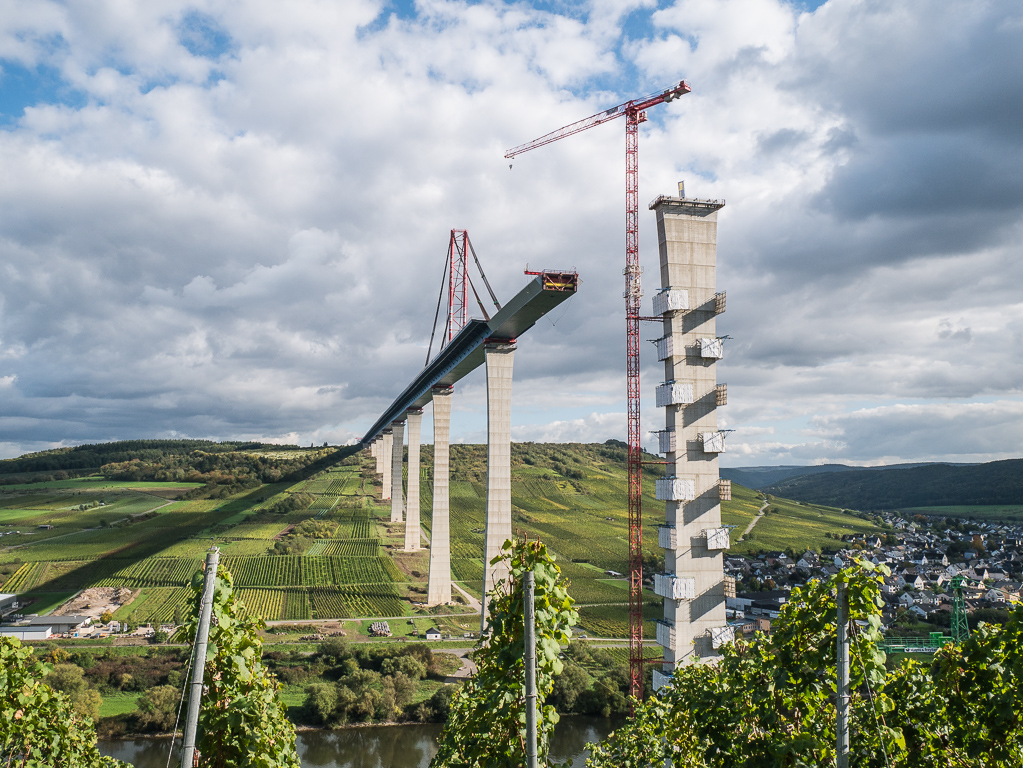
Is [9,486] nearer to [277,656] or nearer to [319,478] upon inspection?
[319,478]

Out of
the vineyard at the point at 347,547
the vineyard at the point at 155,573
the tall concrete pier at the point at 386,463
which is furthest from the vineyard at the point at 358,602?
the tall concrete pier at the point at 386,463

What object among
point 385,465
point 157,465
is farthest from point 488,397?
point 157,465

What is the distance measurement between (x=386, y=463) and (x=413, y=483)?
6478 centimetres

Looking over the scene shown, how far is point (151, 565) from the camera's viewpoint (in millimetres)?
90438

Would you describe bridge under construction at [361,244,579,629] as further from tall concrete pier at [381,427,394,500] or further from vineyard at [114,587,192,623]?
tall concrete pier at [381,427,394,500]

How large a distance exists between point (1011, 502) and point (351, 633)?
224 metres

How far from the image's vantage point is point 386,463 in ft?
517

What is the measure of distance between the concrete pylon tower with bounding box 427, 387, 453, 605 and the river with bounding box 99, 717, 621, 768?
79.3 ft

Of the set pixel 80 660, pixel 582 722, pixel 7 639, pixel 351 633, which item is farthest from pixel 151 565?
pixel 7 639

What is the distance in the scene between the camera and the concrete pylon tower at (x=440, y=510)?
70688 millimetres

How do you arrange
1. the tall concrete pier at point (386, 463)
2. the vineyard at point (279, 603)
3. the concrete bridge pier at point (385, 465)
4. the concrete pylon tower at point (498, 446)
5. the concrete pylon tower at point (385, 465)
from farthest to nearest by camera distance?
the concrete bridge pier at point (385, 465), the concrete pylon tower at point (385, 465), the tall concrete pier at point (386, 463), the vineyard at point (279, 603), the concrete pylon tower at point (498, 446)

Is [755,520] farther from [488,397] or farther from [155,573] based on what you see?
[155,573]

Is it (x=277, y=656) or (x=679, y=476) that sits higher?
(x=679, y=476)

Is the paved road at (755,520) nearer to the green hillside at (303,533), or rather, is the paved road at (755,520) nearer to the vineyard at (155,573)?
the green hillside at (303,533)
